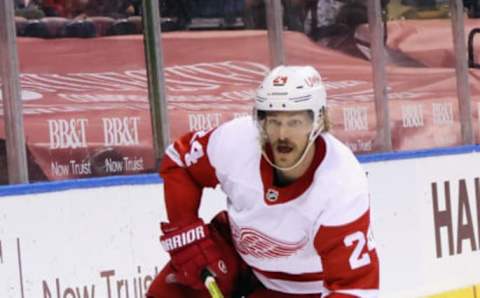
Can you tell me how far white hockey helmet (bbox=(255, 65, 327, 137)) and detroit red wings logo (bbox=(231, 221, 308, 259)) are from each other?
0.33m

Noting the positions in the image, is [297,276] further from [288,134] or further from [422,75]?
[422,75]

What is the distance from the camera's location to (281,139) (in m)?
3.93

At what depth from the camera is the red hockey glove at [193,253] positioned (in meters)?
4.15

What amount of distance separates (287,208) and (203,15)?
3168 millimetres

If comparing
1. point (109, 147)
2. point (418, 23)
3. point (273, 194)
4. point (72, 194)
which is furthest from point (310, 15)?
point (273, 194)

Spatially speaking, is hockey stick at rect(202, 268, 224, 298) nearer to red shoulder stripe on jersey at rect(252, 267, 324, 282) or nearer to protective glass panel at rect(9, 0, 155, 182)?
red shoulder stripe on jersey at rect(252, 267, 324, 282)

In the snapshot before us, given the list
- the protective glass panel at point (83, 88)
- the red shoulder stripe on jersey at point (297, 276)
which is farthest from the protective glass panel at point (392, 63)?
the red shoulder stripe on jersey at point (297, 276)

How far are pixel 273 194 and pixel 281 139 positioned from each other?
0.69 feet

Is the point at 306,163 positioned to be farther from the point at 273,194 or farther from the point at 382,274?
the point at 382,274

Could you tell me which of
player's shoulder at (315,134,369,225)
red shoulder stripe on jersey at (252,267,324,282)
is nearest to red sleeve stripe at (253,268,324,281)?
red shoulder stripe on jersey at (252,267,324,282)

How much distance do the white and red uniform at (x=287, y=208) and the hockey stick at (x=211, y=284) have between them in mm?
128

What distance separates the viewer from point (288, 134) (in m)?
3.93

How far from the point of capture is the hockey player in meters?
3.95

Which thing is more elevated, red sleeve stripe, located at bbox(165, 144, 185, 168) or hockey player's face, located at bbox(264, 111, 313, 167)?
hockey player's face, located at bbox(264, 111, 313, 167)
